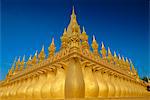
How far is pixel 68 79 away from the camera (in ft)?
22.4

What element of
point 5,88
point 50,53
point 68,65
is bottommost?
point 5,88

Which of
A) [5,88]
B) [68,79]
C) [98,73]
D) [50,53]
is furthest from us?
[5,88]

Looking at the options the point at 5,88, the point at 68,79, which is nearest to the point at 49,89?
the point at 68,79

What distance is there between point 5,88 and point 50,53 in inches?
339

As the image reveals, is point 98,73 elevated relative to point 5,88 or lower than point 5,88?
elevated

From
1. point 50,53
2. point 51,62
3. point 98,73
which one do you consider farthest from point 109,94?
point 50,53

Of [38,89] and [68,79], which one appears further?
[38,89]

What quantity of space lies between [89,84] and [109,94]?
7.70 feet

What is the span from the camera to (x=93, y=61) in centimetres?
891

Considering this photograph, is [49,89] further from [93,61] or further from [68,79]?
[93,61]

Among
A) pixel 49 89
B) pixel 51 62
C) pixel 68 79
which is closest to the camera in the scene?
pixel 68 79

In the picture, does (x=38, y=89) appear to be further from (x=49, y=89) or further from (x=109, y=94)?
(x=109, y=94)

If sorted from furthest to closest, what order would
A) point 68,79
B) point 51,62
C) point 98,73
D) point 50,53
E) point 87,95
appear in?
point 50,53 < point 98,73 < point 51,62 < point 87,95 < point 68,79

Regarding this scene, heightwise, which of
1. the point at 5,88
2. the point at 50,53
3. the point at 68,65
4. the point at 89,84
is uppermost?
the point at 50,53
